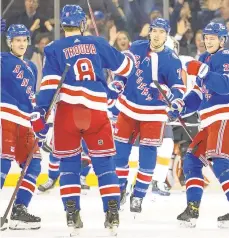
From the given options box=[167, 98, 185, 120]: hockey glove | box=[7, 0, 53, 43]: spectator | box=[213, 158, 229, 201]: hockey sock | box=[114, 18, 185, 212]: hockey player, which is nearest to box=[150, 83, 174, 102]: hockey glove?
box=[114, 18, 185, 212]: hockey player

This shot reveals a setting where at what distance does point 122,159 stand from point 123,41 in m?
2.12

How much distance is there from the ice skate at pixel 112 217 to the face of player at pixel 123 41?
331cm

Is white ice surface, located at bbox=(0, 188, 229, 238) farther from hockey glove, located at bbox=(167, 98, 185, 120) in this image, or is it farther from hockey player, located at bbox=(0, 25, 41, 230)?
hockey glove, located at bbox=(167, 98, 185, 120)

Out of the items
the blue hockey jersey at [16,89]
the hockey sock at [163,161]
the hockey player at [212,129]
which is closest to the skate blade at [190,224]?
the hockey player at [212,129]

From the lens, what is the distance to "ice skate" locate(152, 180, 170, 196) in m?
7.06

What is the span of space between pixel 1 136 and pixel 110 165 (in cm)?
77

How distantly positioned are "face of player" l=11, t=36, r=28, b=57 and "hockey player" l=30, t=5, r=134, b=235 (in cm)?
65

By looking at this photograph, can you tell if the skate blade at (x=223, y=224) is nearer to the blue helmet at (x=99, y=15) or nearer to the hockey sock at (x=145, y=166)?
the hockey sock at (x=145, y=166)

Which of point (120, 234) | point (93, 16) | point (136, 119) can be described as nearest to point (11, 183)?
point (93, 16)

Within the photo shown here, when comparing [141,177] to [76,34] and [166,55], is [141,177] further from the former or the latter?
[76,34]

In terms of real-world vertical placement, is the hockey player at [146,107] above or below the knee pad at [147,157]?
above

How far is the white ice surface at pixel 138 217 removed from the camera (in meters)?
4.68

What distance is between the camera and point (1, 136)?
196 inches

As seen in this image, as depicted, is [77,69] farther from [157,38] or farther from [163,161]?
[163,161]
